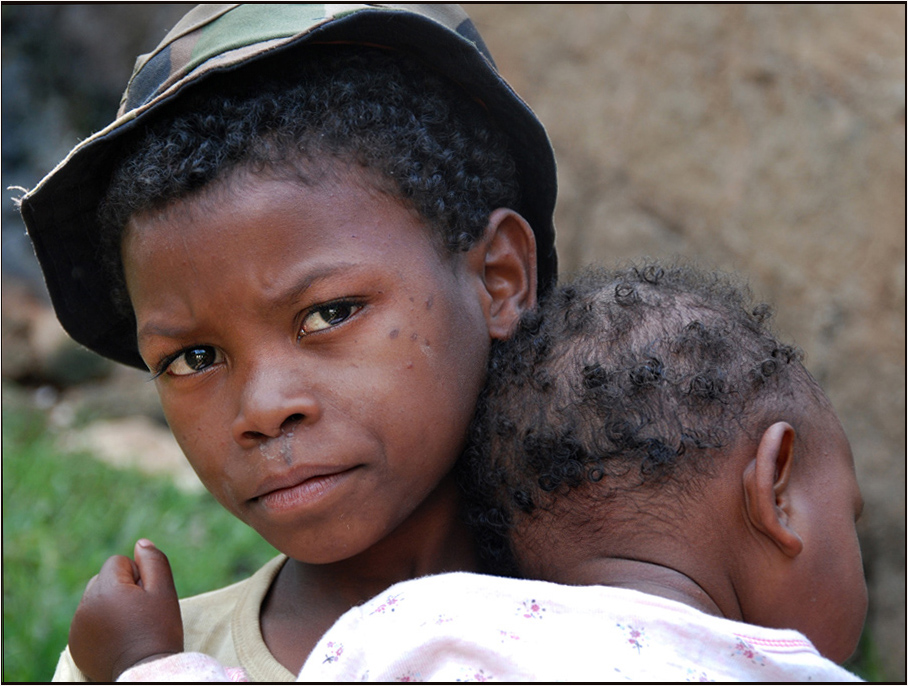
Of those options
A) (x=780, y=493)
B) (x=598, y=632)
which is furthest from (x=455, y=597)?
Answer: (x=780, y=493)

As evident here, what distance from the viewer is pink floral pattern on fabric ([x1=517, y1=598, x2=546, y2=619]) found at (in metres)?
1.33

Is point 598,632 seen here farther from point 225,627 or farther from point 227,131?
point 227,131

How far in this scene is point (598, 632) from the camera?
4.27 feet

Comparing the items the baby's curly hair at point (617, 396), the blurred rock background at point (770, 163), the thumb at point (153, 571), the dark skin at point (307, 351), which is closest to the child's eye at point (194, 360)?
the dark skin at point (307, 351)

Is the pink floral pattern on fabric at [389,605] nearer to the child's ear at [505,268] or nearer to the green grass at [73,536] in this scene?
the child's ear at [505,268]

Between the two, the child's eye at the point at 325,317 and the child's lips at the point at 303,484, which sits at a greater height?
the child's eye at the point at 325,317

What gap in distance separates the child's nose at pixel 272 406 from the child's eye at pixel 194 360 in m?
0.13

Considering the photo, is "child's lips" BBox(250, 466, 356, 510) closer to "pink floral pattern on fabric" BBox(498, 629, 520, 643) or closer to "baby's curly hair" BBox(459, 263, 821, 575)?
"baby's curly hair" BBox(459, 263, 821, 575)

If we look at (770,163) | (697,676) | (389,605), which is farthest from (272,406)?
(770,163)

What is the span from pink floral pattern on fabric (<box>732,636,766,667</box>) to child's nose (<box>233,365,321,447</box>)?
29.0 inches

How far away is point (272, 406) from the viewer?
4.99 ft

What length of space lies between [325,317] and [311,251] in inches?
4.6

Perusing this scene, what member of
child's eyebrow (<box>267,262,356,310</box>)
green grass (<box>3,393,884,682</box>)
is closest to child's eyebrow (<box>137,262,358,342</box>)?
child's eyebrow (<box>267,262,356,310</box>)

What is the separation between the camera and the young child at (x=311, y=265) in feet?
5.18
